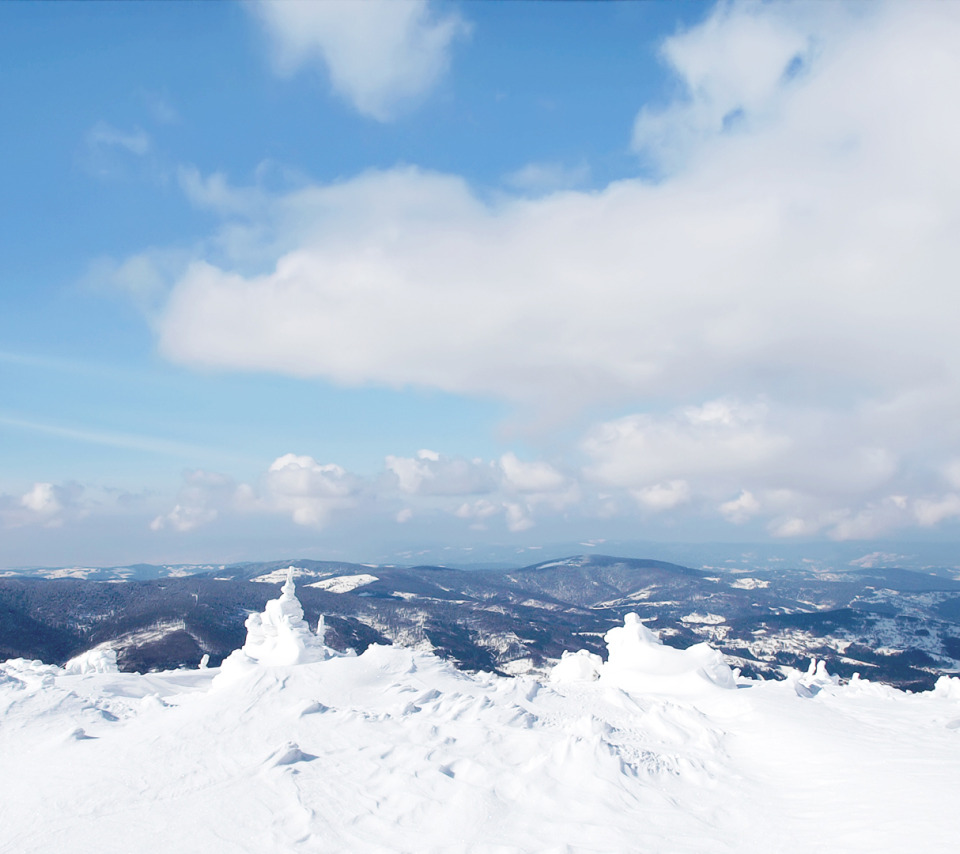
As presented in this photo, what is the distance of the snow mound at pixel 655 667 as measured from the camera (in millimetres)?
54906

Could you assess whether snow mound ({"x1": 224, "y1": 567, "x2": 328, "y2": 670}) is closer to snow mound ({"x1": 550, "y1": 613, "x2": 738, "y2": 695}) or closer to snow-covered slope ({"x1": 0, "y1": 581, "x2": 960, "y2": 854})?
snow-covered slope ({"x1": 0, "y1": 581, "x2": 960, "y2": 854})

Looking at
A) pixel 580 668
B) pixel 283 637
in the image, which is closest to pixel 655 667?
pixel 580 668

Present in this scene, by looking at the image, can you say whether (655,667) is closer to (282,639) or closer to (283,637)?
(283,637)

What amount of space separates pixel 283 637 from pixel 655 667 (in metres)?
40.3

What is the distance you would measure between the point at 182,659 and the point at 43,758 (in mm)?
155921

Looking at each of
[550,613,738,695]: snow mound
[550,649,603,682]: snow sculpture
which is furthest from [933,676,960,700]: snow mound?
[550,649,603,682]: snow sculpture

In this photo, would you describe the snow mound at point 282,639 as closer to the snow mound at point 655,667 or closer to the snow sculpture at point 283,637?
the snow sculpture at point 283,637

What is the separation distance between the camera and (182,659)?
167250 millimetres

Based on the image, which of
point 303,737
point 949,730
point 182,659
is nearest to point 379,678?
point 303,737

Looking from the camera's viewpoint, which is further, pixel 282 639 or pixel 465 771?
pixel 282 639

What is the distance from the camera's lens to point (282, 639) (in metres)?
64.1

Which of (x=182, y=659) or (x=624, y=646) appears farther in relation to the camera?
(x=182, y=659)

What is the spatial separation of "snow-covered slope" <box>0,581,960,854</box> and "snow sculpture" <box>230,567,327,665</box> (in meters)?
15.4

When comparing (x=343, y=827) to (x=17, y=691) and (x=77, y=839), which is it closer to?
(x=77, y=839)
